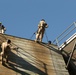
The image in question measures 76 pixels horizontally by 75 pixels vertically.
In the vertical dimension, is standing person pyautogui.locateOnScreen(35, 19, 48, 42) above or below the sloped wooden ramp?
above

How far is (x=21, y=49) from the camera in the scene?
12.5 meters

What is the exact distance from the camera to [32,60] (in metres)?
12.1

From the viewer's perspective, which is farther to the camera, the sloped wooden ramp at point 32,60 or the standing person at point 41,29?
the standing person at point 41,29

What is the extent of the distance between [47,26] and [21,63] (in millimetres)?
4048

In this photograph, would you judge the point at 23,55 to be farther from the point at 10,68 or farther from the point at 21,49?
the point at 10,68

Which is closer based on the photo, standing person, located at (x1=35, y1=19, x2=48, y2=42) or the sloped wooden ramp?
the sloped wooden ramp

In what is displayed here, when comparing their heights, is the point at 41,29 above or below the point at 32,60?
above

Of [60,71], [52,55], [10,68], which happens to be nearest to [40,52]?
[52,55]

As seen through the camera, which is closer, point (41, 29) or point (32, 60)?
point (32, 60)

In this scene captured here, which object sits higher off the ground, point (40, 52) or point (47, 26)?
point (47, 26)

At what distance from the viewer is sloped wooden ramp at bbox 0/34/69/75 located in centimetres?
1113

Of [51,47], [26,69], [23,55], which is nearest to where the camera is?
[26,69]

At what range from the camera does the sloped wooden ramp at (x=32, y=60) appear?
11.1m

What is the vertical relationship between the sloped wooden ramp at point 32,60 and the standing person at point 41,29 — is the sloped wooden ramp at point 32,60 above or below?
below
